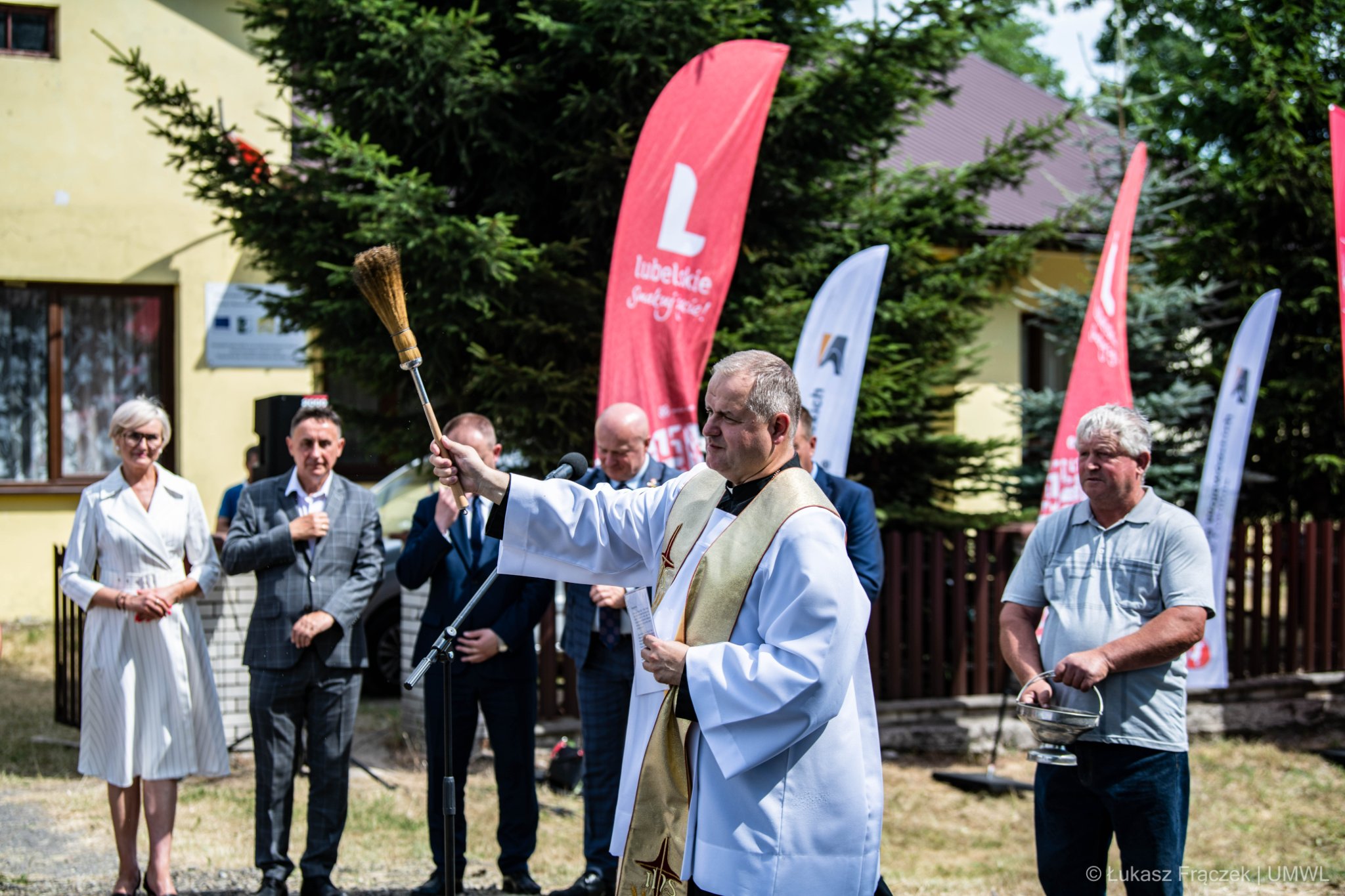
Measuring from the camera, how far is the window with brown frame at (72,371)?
39.8ft

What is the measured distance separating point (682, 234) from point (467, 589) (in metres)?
2.44

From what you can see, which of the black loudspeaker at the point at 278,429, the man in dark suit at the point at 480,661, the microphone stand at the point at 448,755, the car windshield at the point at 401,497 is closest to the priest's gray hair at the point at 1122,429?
the microphone stand at the point at 448,755

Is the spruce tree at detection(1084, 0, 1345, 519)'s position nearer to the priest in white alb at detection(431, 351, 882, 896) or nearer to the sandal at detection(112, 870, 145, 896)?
the priest in white alb at detection(431, 351, 882, 896)

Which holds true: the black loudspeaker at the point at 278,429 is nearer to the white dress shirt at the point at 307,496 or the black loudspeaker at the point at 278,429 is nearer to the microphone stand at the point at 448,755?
the white dress shirt at the point at 307,496

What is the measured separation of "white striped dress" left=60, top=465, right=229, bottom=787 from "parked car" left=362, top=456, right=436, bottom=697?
3072 millimetres

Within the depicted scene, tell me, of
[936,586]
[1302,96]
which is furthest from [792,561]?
[1302,96]

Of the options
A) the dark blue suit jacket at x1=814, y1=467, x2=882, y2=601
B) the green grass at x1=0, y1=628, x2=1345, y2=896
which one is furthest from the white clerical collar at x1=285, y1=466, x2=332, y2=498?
the dark blue suit jacket at x1=814, y1=467, x2=882, y2=601

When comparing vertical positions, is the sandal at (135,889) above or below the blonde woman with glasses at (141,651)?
below

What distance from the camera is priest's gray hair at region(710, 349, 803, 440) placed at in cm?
300

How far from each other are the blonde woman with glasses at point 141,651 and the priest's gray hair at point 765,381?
3019 millimetres

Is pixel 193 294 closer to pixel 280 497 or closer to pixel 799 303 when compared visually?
pixel 799 303

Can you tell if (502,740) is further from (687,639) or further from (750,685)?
(750,685)

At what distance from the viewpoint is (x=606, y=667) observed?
5266mm

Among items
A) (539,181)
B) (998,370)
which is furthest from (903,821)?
(998,370)
